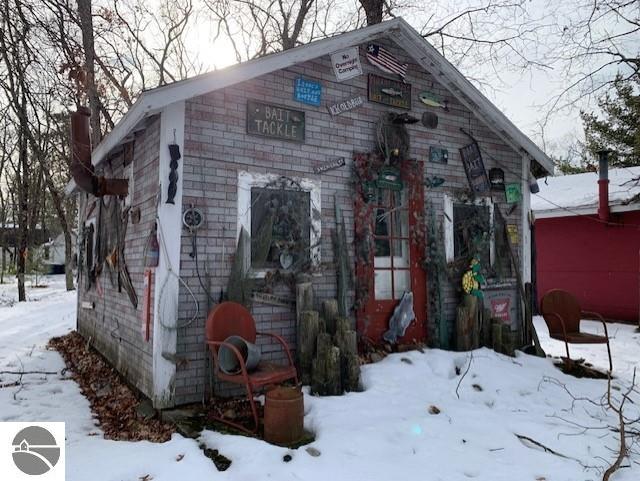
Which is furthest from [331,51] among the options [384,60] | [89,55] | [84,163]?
[89,55]

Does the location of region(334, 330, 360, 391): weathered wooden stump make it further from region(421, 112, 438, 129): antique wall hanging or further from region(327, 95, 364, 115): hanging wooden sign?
region(421, 112, 438, 129): antique wall hanging

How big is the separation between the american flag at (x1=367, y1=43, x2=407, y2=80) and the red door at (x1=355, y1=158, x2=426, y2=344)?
1.31m

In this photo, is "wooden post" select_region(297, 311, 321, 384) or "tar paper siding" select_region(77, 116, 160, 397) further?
"wooden post" select_region(297, 311, 321, 384)

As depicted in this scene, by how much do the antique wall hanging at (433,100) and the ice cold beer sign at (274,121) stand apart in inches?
81.9

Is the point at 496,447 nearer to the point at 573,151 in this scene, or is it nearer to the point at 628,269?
the point at 628,269

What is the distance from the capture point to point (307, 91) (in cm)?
586

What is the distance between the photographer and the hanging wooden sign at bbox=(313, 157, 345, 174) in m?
5.86

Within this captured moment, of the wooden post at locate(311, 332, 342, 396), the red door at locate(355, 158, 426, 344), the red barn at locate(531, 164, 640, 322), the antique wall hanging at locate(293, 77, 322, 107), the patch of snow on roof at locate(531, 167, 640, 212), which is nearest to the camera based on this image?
the wooden post at locate(311, 332, 342, 396)

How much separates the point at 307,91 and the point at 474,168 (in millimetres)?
3000

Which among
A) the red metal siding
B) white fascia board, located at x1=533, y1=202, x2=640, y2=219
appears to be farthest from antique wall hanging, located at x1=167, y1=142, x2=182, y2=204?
the red metal siding

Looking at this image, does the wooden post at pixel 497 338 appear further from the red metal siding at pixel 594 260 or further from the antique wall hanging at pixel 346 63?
the red metal siding at pixel 594 260

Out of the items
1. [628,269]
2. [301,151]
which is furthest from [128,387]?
[628,269]

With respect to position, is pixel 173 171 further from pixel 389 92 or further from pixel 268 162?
pixel 389 92

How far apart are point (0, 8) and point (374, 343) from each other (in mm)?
5880
